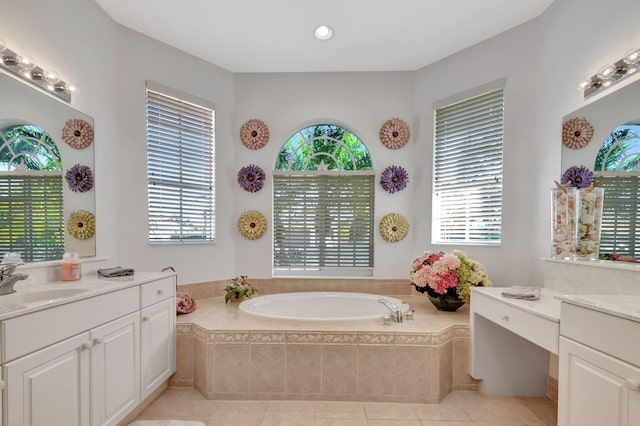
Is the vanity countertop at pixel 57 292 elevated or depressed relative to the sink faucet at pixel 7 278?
depressed

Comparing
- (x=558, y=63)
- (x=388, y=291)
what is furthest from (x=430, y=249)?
(x=558, y=63)

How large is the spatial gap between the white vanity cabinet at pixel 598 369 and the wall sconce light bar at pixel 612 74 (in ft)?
4.38

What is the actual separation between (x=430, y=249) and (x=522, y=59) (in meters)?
1.82

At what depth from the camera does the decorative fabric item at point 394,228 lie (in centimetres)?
313

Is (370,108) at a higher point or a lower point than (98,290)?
higher

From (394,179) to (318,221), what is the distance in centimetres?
93

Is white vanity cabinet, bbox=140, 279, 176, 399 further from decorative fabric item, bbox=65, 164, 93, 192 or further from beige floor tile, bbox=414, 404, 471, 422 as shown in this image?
beige floor tile, bbox=414, 404, 471, 422

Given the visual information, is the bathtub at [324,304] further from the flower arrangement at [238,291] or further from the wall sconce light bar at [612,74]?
the wall sconce light bar at [612,74]

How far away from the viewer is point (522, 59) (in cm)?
247

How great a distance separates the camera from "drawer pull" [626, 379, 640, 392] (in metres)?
0.97

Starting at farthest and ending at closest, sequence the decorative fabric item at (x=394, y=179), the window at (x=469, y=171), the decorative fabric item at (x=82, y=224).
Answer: the decorative fabric item at (x=394, y=179), the window at (x=469, y=171), the decorative fabric item at (x=82, y=224)

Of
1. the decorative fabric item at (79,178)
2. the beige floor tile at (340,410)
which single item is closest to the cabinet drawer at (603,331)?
the beige floor tile at (340,410)

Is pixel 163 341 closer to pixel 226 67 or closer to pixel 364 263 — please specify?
pixel 364 263

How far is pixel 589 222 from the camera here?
5.73 ft
